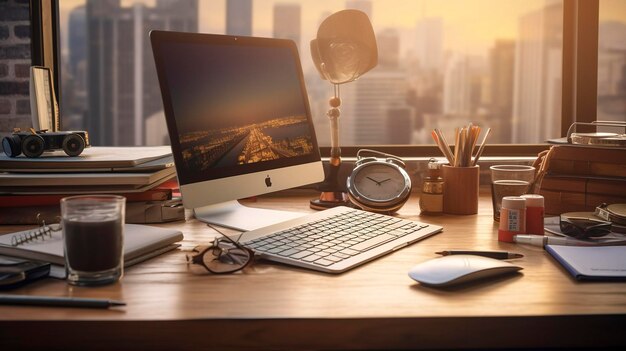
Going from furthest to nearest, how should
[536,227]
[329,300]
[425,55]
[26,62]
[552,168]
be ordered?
[425,55] → [26,62] → [552,168] → [536,227] → [329,300]

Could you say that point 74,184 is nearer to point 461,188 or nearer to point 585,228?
point 461,188

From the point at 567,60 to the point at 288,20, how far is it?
904mm

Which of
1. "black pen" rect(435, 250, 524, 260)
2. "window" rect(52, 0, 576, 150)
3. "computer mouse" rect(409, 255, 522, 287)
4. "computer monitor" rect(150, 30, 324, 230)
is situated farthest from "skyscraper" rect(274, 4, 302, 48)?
"computer mouse" rect(409, 255, 522, 287)

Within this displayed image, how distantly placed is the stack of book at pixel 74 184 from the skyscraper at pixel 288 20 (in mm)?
903

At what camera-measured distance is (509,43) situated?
265 centimetres

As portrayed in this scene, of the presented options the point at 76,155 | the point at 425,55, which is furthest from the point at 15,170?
the point at 425,55

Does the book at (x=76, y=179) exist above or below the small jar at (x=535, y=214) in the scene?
above

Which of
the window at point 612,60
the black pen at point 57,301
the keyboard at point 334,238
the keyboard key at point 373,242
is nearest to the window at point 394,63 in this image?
the window at point 612,60

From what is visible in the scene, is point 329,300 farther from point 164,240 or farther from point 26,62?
point 26,62

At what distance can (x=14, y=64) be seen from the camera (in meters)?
2.13

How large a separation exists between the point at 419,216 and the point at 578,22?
36.2 inches

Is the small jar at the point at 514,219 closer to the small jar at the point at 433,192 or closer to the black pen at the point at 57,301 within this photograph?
the small jar at the point at 433,192

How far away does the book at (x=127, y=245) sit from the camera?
1165 mm

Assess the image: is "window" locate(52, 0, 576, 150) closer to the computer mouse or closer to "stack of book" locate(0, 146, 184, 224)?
"stack of book" locate(0, 146, 184, 224)
